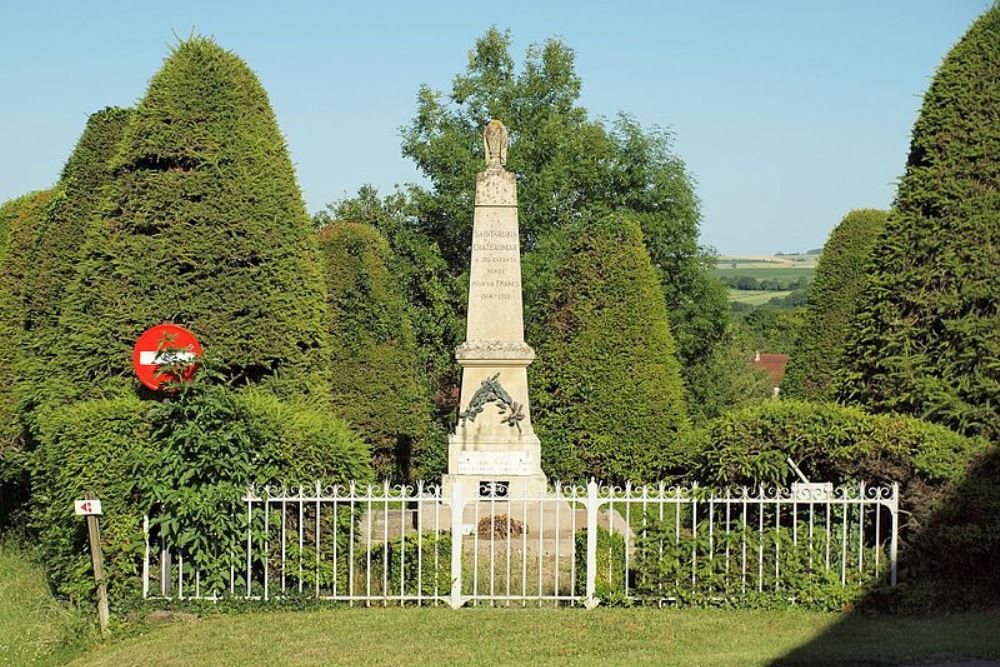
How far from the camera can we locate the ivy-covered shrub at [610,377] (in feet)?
72.1

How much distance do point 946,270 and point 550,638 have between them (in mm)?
4861

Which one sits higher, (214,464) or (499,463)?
(214,464)

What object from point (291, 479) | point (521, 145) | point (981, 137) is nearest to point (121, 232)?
point (291, 479)

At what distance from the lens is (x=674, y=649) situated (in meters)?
9.80

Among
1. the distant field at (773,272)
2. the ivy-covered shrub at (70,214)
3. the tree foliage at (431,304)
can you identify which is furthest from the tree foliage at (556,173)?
the distant field at (773,272)

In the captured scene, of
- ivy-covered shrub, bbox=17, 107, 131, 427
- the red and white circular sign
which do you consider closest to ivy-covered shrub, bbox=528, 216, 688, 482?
ivy-covered shrub, bbox=17, 107, 131, 427

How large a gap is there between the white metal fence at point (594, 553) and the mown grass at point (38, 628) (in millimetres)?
673

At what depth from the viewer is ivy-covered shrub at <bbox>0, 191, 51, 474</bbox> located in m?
20.1

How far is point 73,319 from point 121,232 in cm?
99

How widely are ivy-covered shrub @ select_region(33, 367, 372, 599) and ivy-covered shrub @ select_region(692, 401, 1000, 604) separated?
386cm

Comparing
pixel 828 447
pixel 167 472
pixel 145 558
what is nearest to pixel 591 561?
pixel 828 447

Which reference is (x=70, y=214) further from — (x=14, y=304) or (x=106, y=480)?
(x=106, y=480)

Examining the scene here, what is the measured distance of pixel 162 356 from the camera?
12141 millimetres

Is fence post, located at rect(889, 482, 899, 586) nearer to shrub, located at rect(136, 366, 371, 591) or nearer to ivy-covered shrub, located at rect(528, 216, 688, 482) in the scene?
shrub, located at rect(136, 366, 371, 591)
